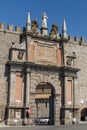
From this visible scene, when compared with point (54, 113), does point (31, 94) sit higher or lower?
higher

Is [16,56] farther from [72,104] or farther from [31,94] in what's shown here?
[72,104]

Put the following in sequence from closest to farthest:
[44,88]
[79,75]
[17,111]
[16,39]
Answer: [17,111] → [16,39] → [79,75] → [44,88]

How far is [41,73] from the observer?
26.3 metres

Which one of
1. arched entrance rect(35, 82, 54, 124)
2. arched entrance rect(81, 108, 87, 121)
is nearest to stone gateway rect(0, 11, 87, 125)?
arched entrance rect(81, 108, 87, 121)

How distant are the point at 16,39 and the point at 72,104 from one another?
25.5ft

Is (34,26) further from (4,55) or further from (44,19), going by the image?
(4,55)

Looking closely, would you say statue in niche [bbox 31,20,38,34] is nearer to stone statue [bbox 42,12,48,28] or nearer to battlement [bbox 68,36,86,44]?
stone statue [bbox 42,12,48,28]

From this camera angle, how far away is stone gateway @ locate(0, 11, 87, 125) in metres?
24.5

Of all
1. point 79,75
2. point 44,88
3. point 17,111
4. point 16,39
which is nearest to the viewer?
point 17,111

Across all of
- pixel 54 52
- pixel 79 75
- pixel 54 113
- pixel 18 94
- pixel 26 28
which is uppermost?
pixel 26 28

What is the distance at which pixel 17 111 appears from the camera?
2436 cm

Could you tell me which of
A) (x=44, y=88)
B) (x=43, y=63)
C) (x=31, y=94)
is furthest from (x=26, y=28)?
(x=44, y=88)

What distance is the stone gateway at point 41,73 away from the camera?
24453mm

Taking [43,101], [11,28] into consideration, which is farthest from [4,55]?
[43,101]
